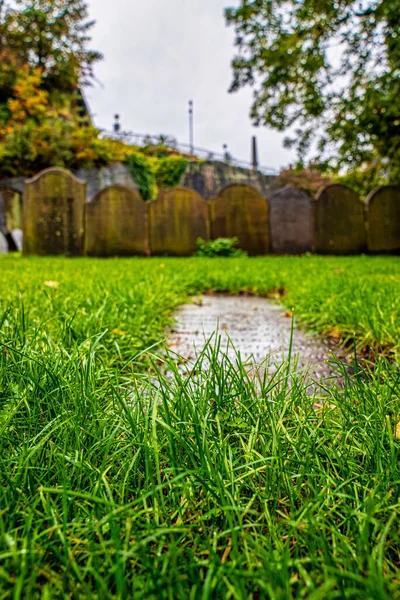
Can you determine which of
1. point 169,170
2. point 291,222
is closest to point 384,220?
point 291,222

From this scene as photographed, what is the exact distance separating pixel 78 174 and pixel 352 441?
48.5 ft

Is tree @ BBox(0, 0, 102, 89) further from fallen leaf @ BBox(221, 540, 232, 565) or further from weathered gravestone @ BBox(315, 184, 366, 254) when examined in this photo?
fallen leaf @ BBox(221, 540, 232, 565)

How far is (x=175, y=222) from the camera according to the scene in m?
8.21

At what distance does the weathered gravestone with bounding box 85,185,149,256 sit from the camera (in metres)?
8.05

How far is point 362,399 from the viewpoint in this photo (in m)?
1.04

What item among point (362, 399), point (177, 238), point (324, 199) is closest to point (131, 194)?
point (177, 238)

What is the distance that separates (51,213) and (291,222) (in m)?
5.15

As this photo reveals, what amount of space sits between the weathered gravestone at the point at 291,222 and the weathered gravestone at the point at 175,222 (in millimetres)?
1683

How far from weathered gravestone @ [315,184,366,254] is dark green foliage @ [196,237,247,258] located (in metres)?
1.98

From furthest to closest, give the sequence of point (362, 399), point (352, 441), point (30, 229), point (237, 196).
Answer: point (237, 196) < point (30, 229) < point (362, 399) < point (352, 441)

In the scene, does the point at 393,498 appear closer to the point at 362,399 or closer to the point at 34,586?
the point at 362,399

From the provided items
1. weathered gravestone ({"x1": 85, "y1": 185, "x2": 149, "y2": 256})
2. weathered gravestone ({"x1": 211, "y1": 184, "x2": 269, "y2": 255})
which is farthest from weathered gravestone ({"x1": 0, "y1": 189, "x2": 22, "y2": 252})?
weathered gravestone ({"x1": 211, "y1": 184, "x2": 269, "y2": 255})

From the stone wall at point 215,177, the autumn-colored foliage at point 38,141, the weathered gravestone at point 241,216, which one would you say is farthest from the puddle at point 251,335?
the stone wall at point 215,177

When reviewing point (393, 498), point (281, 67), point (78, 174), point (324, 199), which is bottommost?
point (393, 498)
